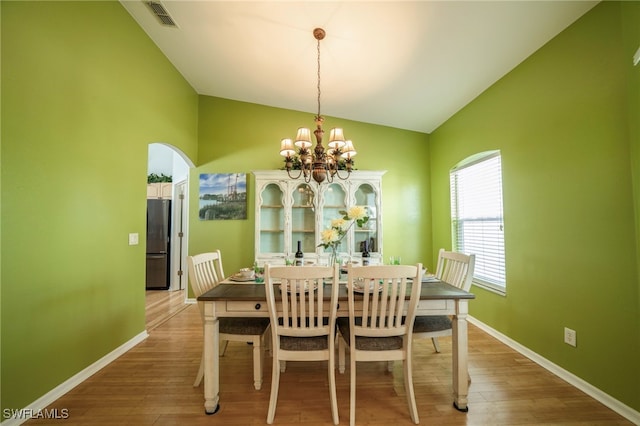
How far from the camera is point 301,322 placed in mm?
1636

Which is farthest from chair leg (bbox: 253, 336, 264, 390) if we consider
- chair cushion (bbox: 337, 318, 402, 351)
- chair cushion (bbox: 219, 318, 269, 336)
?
chair cushion (bbox: 337, 318, 402, 351)

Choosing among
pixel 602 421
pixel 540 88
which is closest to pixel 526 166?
pixel 540 88

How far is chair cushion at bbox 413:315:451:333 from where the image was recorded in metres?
1.94

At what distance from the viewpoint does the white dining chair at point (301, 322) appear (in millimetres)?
1537

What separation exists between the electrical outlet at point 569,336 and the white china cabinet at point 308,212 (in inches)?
79.3

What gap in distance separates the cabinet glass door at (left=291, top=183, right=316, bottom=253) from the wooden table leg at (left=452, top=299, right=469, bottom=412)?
2299 mm

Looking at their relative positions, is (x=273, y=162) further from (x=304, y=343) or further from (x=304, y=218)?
(x=304, y=343)

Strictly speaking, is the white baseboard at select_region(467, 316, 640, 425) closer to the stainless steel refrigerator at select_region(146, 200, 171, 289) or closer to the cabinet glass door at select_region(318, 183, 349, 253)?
the cabinet glass door at select_region(318, 183, 349, 253)

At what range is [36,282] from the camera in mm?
1758

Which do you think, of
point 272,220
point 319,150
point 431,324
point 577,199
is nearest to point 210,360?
point 431,324

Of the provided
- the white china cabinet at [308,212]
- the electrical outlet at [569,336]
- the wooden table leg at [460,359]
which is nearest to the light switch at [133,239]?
the white china cabinet at [308,212]

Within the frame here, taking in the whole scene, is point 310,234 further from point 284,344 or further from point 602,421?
point 602,421

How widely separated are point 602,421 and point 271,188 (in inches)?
146

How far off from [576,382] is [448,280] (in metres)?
1.07
